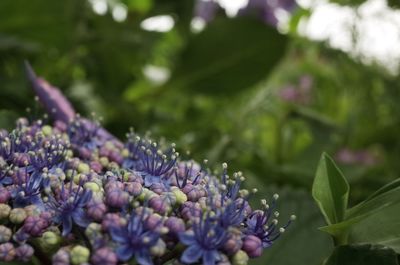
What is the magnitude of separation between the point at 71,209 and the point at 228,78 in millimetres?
955

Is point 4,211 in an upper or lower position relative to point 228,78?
lower

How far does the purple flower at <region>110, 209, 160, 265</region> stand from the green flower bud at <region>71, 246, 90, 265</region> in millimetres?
22

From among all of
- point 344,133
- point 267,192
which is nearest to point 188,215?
point 267,192

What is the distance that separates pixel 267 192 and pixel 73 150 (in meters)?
0.24

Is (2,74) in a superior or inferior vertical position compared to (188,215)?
superior

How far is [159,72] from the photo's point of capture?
190 centimetres

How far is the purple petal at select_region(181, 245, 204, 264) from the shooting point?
19.4 inches

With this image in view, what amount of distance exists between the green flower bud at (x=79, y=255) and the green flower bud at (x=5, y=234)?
2.4 inches

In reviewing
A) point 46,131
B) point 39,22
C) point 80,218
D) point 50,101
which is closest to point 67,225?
point 80,218

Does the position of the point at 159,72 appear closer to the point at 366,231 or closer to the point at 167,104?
the point at 167,104

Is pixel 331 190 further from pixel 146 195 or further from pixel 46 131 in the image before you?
pixel 46 131

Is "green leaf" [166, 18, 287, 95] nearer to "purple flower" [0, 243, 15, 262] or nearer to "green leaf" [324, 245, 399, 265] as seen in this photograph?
"green leaf" [324, 245, 399, 265]

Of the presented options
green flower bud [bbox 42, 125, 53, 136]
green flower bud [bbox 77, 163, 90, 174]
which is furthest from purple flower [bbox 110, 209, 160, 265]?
green flower bud [bbox 42, 125, 53, 136]

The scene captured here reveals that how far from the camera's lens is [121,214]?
1.71 ft
